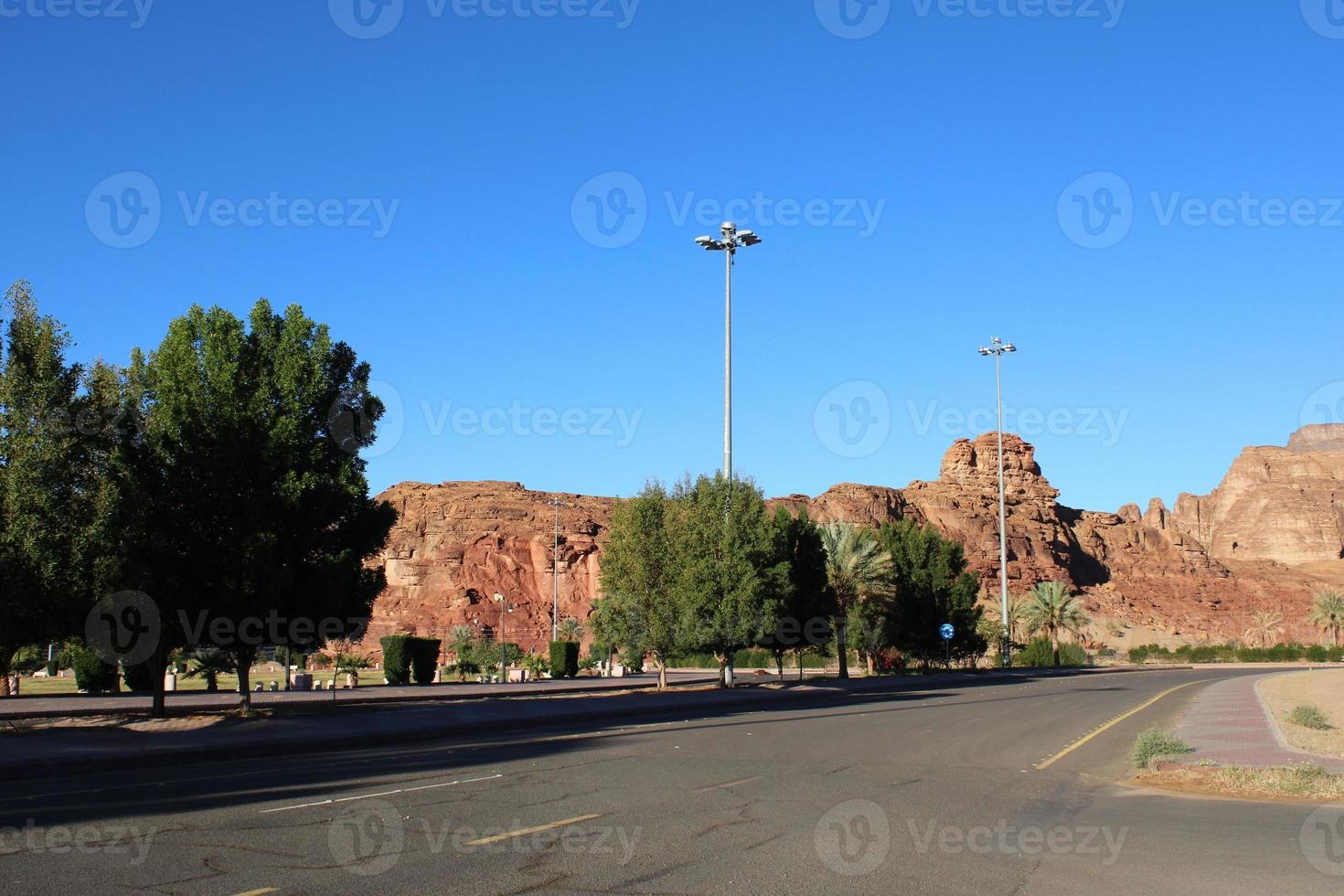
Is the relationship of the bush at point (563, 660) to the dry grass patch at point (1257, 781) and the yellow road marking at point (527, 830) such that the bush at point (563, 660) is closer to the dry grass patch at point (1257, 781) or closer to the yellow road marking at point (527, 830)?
the dry grass patch at point (1257, 781)

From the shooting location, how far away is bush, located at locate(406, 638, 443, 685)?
48562mm

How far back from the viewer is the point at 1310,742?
19234 mm

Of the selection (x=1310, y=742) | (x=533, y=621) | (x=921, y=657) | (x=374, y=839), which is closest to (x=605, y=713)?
(x=1310, y=742)

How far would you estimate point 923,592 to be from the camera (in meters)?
58.6

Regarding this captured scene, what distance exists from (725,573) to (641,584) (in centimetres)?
361

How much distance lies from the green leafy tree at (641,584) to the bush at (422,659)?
10784 millimetres

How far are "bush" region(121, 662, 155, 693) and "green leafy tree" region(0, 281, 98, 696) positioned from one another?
14.5 metres

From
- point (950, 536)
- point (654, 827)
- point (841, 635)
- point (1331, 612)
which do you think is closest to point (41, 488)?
point (654, 827)

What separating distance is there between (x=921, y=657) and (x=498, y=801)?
51.5 meters
